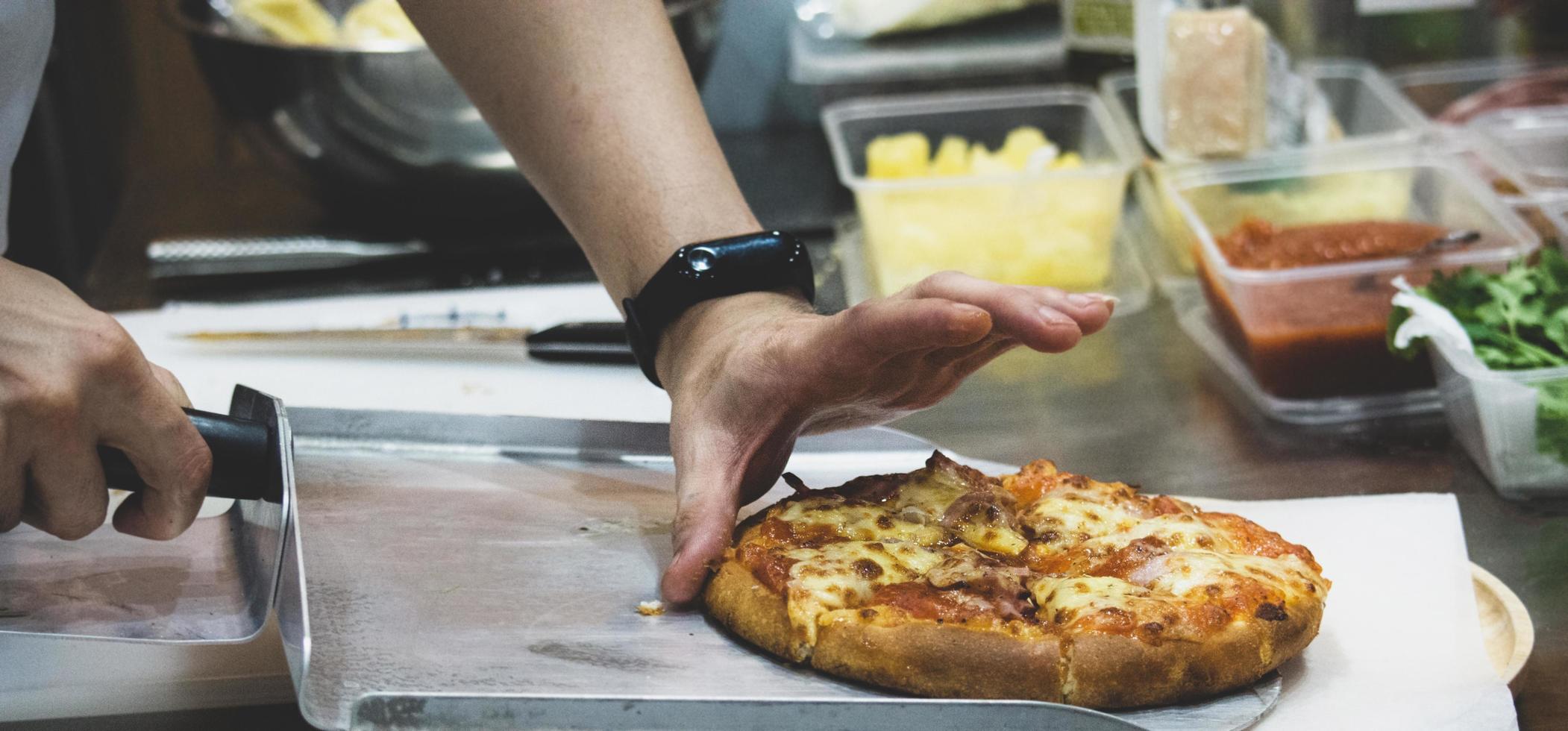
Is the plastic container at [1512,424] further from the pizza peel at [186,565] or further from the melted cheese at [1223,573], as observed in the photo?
the pizza peel at [186,565]

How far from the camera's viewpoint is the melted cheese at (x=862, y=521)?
1099mm

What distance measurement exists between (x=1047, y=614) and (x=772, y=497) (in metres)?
0.33

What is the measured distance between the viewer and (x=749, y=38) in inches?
104

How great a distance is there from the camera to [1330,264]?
5.61 ft

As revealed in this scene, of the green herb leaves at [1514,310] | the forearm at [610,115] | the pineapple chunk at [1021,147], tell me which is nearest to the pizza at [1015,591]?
the forearm at [610,115]

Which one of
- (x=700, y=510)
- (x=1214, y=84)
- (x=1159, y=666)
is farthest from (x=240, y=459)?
(x=1214, y=84)

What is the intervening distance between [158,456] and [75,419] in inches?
2.8

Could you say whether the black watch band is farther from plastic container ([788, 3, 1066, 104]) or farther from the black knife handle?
plastic container ([788, 3, 1066, 104])

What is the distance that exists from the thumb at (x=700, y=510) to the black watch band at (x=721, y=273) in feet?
0.52

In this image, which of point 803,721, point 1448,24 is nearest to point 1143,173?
point 1448,24

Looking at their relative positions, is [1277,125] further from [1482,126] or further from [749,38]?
[749,38]

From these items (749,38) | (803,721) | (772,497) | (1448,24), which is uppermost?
(803,721)

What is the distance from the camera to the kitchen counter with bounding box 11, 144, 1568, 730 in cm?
132

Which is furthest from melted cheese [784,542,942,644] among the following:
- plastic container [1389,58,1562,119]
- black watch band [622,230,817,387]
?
plastic container [1389,58,1562,119]
